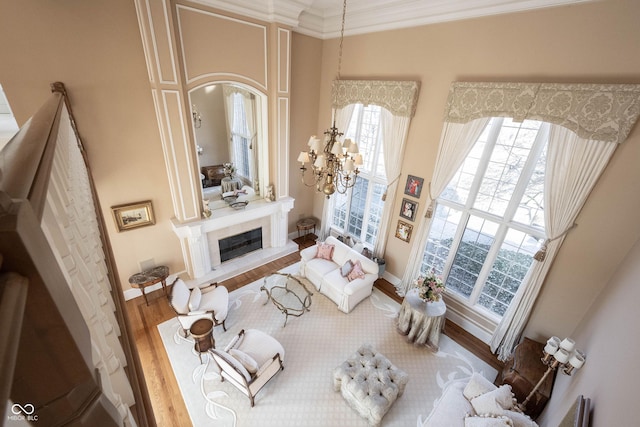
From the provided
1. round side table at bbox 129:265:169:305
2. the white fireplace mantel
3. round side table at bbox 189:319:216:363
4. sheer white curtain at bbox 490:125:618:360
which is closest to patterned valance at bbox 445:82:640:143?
sheer white curtain at bbox 490:125:618:360

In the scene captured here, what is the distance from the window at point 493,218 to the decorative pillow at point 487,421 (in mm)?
1906

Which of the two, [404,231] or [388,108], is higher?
[388,108]

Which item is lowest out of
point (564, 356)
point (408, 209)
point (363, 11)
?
point (564, 356)

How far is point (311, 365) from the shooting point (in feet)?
12.9

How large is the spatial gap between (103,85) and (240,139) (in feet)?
9.10

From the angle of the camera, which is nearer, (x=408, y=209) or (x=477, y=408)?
(x=477, y=408)

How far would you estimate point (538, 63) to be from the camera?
10.4 ft

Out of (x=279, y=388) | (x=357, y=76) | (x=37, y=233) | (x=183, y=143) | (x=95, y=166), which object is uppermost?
(x=357, y=76)

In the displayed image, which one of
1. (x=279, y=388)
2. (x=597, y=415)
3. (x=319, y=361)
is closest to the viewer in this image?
(x=597, y=415)

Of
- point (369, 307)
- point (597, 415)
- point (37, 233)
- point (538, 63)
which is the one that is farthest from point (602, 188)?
point (37, 233)

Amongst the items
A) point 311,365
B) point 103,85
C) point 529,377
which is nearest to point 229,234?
point 311,365

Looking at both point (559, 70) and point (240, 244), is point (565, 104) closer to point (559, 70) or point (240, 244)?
point (559, 70)

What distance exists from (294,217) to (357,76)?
3.44 meters

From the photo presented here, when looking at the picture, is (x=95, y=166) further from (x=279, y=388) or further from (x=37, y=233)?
(x=37, y=233)
